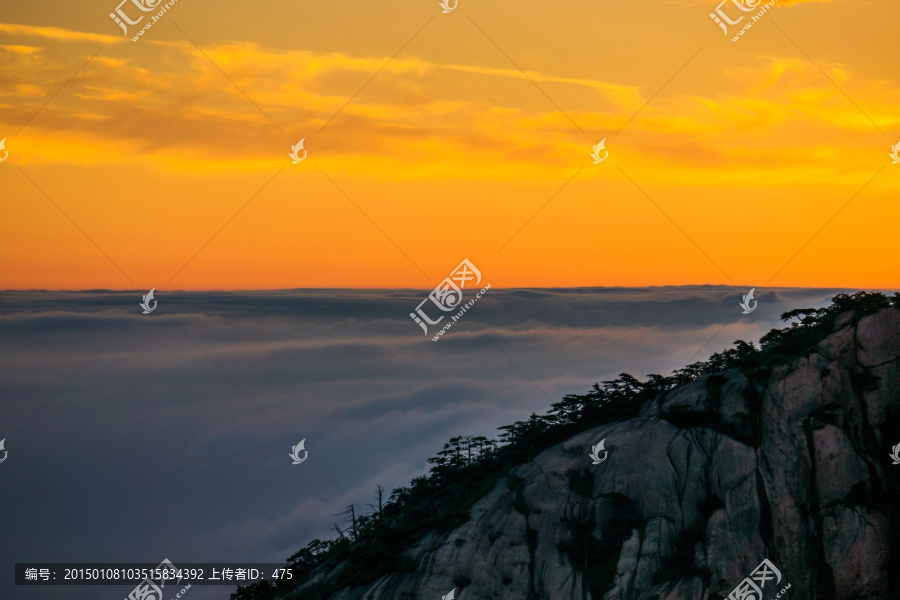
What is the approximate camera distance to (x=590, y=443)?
100 metres

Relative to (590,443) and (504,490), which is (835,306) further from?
(504,490)

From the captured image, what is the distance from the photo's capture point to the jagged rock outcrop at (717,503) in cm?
8512

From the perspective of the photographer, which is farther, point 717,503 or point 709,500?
point 709,500

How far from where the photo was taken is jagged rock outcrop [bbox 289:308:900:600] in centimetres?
8512

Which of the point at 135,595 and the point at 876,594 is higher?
the point at 135,595

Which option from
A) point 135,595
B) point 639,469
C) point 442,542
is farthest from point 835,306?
point 135,595

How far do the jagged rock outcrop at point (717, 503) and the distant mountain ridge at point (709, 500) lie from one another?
141 mm

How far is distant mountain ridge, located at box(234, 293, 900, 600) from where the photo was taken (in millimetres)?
85375

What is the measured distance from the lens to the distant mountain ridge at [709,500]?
280ft

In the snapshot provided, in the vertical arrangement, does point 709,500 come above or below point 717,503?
above

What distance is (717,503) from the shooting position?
8969cm

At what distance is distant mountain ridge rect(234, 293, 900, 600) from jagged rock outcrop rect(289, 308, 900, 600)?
141mm

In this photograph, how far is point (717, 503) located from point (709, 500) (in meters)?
0.90

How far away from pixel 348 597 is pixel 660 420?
3996 centimetres
